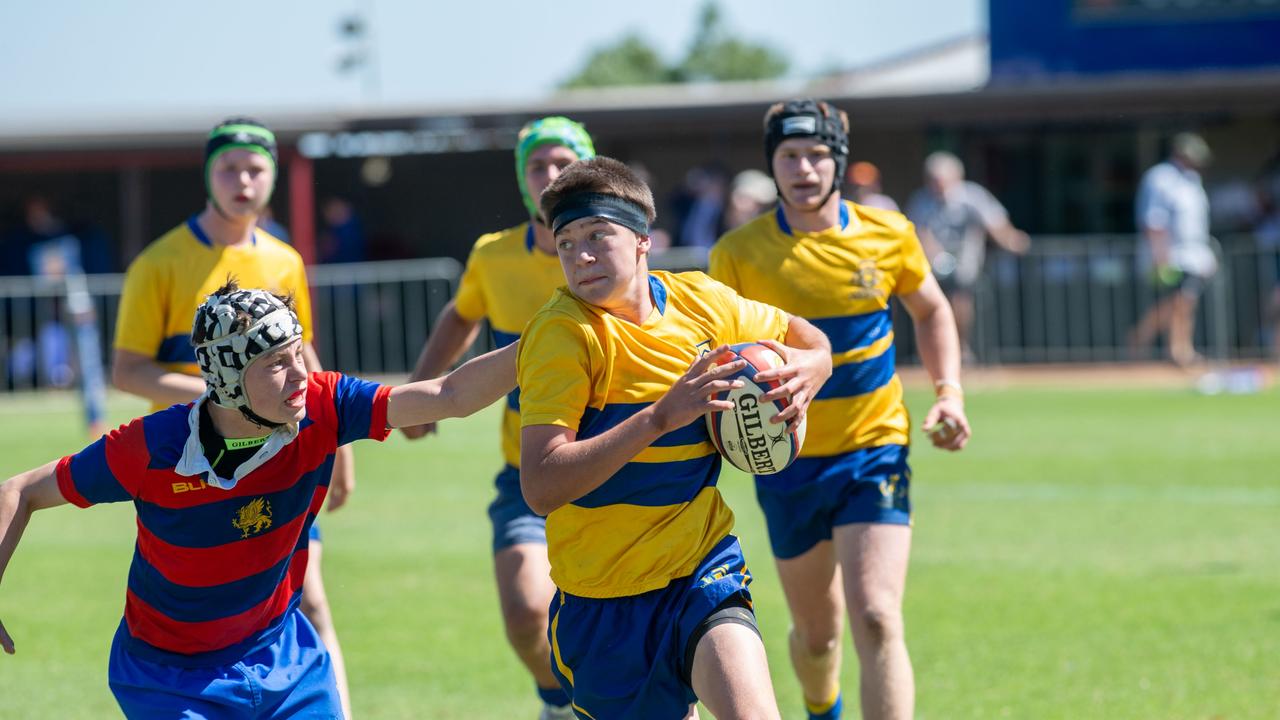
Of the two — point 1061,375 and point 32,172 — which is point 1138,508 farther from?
point 32,172

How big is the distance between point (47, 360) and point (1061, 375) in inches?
546

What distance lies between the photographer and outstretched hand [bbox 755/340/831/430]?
469 centimetres

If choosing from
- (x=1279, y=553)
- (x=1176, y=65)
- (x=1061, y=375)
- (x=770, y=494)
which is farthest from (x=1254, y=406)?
(x=770, y=494)

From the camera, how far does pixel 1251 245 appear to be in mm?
22625

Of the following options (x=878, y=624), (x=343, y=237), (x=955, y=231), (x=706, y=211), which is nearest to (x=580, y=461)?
(x=878, y=624)

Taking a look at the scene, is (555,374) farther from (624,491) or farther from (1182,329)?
(1182,329)

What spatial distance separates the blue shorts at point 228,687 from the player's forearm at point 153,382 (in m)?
1.63

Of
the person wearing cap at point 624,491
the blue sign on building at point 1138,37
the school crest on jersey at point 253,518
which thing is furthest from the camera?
the blue sign on building at point 1138,37

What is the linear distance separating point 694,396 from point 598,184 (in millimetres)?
769

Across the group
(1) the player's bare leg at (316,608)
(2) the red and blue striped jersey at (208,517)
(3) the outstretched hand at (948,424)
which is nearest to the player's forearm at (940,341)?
(3) the outstretched hand at (948,424)

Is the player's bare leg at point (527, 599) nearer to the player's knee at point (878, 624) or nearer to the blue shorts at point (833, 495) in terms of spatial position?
the blue shorts at point (833, 495)

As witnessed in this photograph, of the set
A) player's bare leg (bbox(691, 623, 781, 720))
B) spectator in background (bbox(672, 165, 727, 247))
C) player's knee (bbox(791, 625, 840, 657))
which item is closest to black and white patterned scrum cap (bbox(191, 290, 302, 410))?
player's bare leg (bbox(691, 623, 781, 720))

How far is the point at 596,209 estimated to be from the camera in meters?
4.73

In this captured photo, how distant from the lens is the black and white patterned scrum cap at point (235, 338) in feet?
15.6
